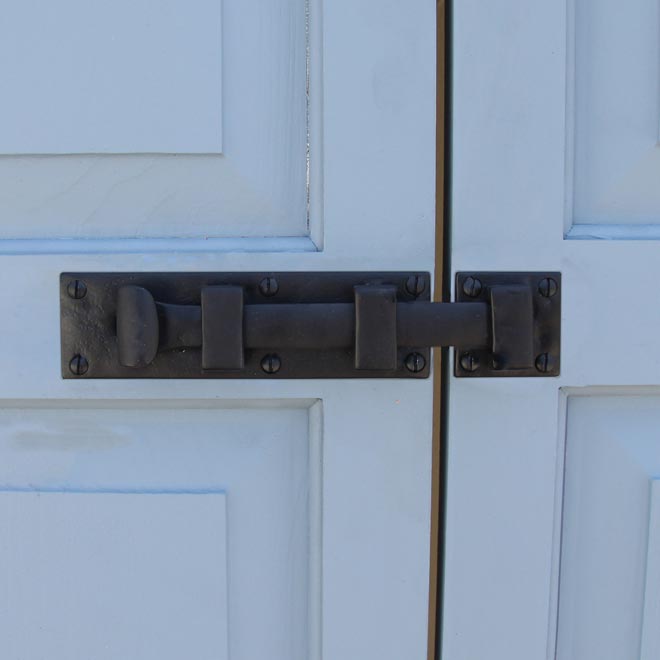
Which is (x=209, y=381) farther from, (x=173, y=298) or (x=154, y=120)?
(x=154, y=120)

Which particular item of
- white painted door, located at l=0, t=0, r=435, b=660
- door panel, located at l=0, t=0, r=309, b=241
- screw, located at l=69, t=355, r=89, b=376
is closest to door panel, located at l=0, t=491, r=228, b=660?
white painted door, located at l=0, t=0, r=435, b=660

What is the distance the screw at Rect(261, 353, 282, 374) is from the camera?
563 millimetres

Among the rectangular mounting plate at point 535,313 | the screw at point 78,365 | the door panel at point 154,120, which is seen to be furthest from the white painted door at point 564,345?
the screw at point 78,365

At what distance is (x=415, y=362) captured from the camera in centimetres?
56

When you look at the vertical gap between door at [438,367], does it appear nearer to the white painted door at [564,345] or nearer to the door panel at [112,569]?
the white painted door at [564,345]

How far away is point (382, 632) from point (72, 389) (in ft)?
1.05

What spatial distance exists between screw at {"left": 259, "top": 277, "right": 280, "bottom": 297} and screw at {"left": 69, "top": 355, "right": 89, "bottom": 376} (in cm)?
15

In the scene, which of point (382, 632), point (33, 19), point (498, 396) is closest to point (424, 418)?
point (498, 396)

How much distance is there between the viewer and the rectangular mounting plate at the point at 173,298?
56cm

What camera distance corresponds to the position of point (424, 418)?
0.58 metres

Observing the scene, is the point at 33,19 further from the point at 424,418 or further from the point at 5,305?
the point at 424,418

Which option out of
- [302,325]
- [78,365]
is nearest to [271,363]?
[302,325]

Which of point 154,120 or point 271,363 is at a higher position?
point 154,120

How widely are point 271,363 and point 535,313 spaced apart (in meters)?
0.21
